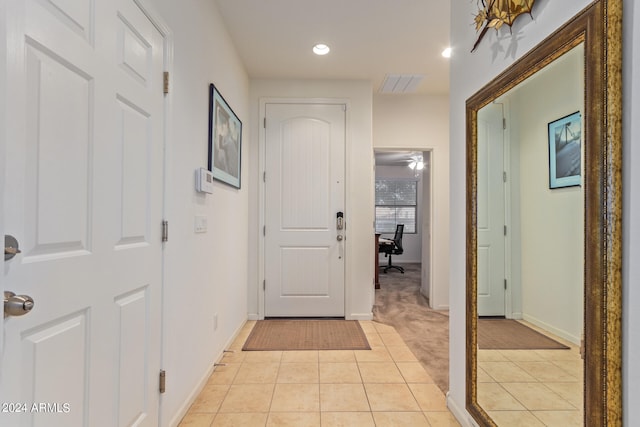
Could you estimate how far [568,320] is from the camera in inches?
41.3

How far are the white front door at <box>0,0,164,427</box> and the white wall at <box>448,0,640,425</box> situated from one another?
58.0 inches

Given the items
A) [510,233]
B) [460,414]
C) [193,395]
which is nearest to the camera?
[510,233]

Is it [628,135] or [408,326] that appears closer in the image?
[628,135]

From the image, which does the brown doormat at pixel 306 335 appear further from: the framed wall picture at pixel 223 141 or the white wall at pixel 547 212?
the white wall at pixel 547 212

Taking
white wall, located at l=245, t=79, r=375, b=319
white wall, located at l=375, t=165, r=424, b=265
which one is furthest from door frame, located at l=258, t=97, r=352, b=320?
white wall, located at l=375, t=165, r=424, b=265

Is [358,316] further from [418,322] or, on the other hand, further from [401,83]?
[401,83]

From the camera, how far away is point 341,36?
2764 millimetres

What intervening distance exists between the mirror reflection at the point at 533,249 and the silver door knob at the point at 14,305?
147 centimetres

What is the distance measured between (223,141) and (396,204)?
667cm

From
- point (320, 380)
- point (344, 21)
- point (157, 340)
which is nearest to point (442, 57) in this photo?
point (344, 21)

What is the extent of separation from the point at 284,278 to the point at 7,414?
2821mm

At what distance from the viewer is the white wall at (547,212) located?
1002mm

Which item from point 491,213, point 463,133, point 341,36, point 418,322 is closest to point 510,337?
point 491,213

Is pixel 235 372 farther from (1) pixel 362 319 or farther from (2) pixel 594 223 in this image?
(2) pixel 594 223
